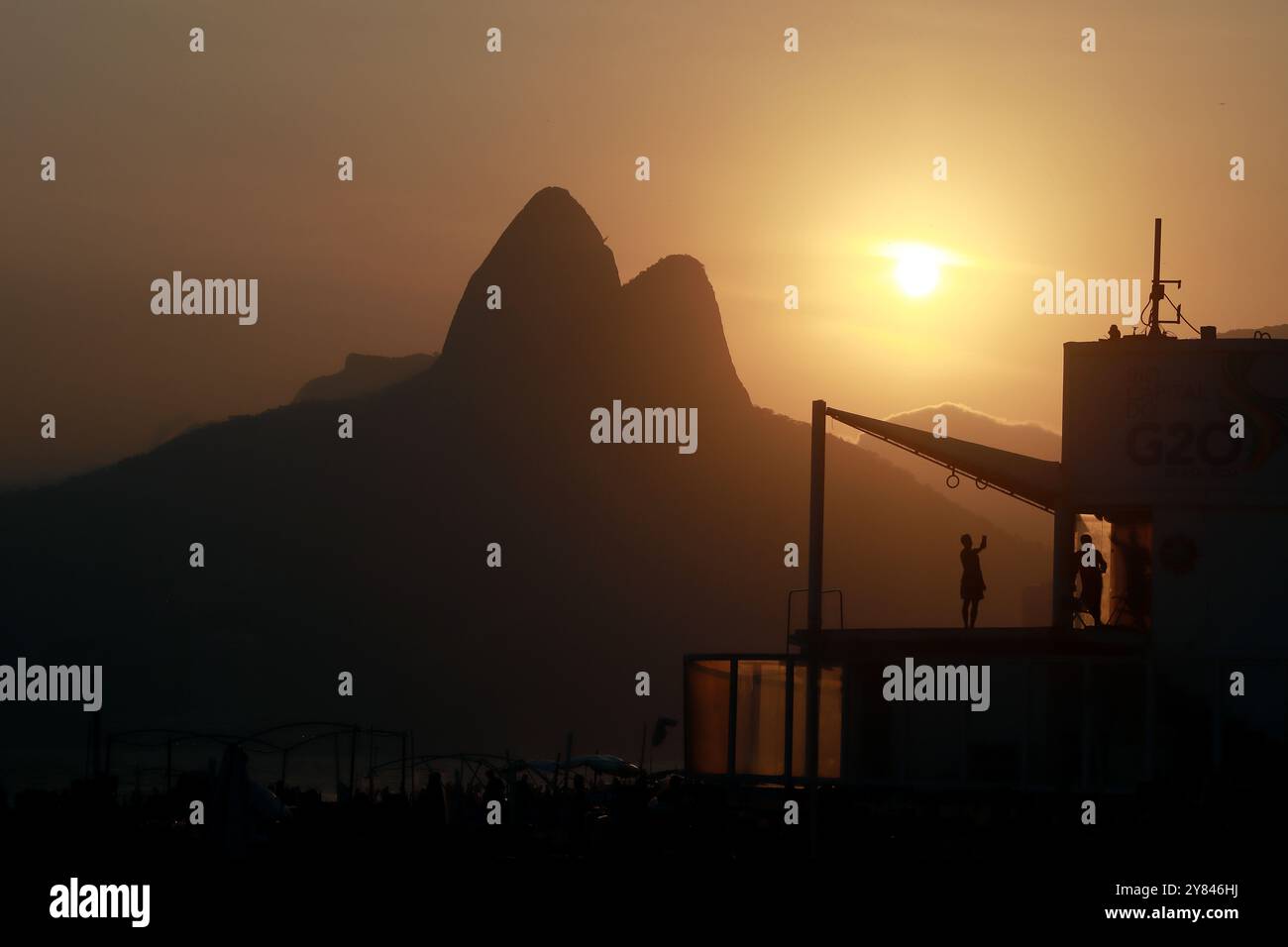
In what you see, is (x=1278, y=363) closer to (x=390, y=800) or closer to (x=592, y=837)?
(x=592, y=837)

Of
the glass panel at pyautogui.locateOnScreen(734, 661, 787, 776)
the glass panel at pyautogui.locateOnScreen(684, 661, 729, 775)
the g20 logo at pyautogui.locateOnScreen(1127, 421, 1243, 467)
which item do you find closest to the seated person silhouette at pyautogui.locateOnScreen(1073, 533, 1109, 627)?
the g20 logo at pyautogui.locateOnScreen(1127, 421, 1243, 467)

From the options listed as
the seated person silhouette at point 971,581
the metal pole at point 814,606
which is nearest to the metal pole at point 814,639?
the metal pole at point 814,606

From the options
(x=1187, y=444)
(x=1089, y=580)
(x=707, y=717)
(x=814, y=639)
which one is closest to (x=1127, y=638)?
(x=1089, y=580)

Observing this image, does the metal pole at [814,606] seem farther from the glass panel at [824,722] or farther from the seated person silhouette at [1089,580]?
the seated person silhouette at [1089,580]

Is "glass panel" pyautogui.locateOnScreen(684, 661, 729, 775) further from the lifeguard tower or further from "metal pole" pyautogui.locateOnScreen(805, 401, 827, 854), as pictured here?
"metal pole" pyautogui.locateOnScreen(805, 401, 827, 854)
